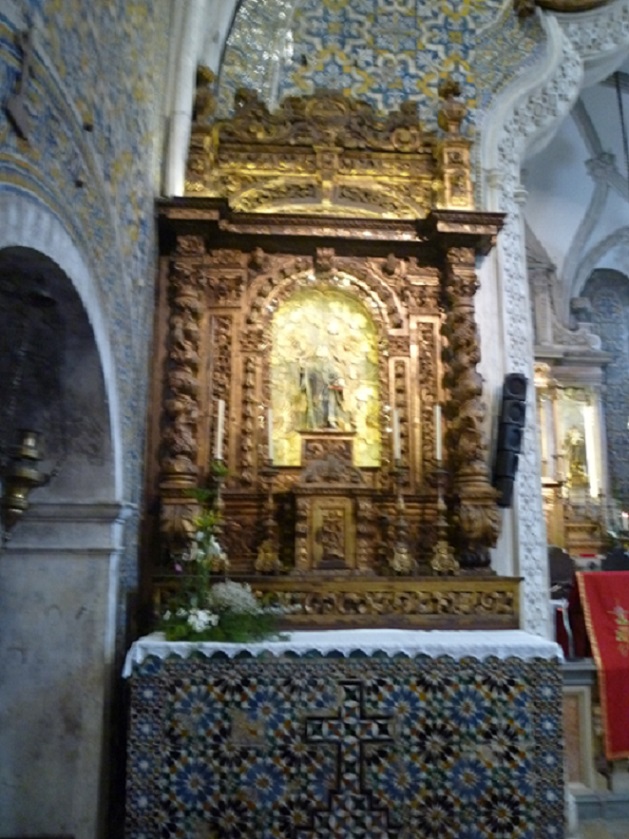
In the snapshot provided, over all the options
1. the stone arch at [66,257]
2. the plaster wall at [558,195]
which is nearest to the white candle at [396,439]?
the stone arch at [66,257]

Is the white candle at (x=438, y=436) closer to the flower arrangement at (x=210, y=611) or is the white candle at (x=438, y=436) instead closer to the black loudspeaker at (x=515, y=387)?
the black loudspeaker at (x=515, y=387)

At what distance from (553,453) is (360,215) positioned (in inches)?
216

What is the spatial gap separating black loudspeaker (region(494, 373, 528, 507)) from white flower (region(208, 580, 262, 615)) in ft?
7.08

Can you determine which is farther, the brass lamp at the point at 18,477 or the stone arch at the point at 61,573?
the stone arch at the point at 61,573

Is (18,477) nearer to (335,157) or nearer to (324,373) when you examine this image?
(324,373)

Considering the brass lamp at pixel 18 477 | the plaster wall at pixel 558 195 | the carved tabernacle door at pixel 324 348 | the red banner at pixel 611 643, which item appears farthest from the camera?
the plaster wall at pixel 558 195

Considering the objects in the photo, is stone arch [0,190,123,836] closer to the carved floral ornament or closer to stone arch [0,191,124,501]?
stone arch [0,191,124,501]

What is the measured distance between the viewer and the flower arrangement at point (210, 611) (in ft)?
13.1

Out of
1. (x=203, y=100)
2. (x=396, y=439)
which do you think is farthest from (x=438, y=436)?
(x=203, y=100)

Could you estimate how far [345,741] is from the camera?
12.7 feet

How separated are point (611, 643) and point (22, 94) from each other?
5.25 m

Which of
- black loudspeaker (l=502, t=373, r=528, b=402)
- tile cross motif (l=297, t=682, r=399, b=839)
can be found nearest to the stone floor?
tile cross motif (l=297, t=682, r=399, b=839)

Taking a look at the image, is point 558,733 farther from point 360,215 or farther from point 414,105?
point 414,105

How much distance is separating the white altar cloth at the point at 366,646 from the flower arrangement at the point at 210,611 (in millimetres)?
64
